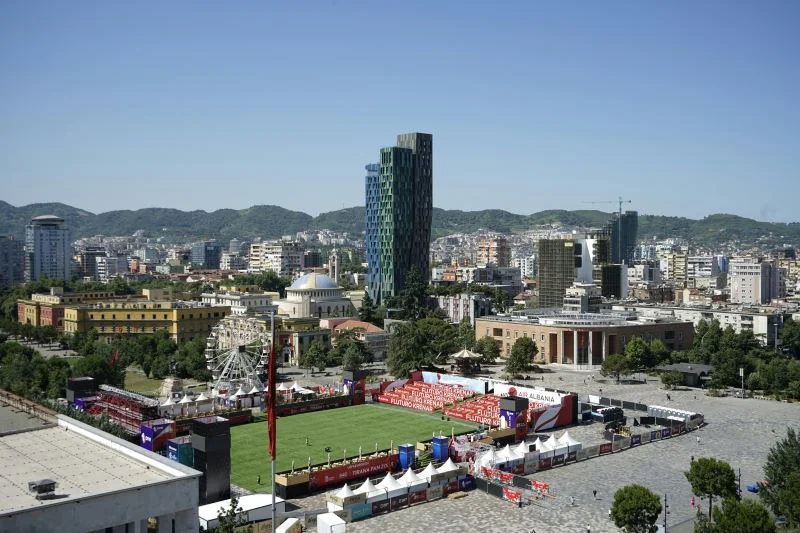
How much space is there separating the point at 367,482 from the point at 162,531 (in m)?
12.7

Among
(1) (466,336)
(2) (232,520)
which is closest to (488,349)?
(1) (466,336)

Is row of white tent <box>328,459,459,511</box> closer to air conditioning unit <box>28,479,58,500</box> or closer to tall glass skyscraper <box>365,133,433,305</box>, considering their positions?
air conditioning unit <box>28,479,58,500</box>

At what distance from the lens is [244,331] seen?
7081cm

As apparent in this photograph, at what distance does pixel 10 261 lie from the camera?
16038 centimetres

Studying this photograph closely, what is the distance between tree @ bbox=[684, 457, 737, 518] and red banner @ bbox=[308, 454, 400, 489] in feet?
42.1

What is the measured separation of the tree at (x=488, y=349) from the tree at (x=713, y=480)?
4183 cm

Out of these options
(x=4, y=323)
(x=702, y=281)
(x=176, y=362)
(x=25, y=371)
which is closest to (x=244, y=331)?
(x=176, y=362)

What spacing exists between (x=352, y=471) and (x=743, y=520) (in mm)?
16421

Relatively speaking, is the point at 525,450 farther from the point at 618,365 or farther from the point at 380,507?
the point at 618,365

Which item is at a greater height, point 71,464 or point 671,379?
point 71,464

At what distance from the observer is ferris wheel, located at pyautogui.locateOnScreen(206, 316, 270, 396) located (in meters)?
49.9

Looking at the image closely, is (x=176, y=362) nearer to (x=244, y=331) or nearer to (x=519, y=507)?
(x=244, y=331)

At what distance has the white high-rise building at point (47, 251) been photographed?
553ft

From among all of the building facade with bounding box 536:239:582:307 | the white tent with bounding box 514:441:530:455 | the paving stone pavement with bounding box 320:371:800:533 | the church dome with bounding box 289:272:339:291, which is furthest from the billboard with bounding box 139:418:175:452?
the building facade with bounding box 536:239:582:307
